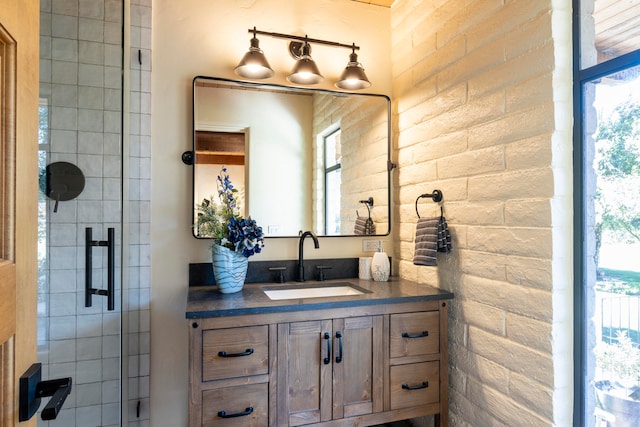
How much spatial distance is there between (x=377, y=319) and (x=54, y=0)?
6.24 feet

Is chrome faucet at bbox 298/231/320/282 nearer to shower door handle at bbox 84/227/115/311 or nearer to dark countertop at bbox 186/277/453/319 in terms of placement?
dark countertop at bbox 186/277/453/319

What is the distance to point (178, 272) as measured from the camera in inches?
77.9

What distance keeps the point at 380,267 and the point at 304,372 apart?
0.77 metres

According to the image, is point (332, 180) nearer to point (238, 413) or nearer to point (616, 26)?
point (238, 413)

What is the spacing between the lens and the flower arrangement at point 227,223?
177 cm

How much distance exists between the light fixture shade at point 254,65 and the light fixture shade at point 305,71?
0.47 feet

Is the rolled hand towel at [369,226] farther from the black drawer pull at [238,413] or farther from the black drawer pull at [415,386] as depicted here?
the black drawer pull at [238,413]

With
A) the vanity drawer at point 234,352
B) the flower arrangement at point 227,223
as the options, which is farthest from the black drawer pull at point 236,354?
the flower arrangement at point 227,223

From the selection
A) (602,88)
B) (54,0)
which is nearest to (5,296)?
(54,0)

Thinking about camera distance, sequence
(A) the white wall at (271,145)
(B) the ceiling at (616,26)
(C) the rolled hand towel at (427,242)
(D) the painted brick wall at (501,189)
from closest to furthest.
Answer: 1. (B) the ceiling at (616,26)
2. (D) the painted brick wall at (501,189)
3. (C) the rolled hand towel at (427,242)
4. (A) the white wall at (271,145)

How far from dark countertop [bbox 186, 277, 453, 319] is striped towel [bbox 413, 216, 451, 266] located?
0.16 meters

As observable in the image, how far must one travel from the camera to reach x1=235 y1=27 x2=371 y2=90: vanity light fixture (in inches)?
78.8

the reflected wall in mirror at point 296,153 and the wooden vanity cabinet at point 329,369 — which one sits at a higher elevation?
the reflected wall in mirror at point 296,153

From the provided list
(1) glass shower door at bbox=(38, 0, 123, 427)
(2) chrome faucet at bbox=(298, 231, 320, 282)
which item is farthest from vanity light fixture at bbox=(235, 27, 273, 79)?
(2) chrome faucet at bbox=(298, 231, 320, 282)
